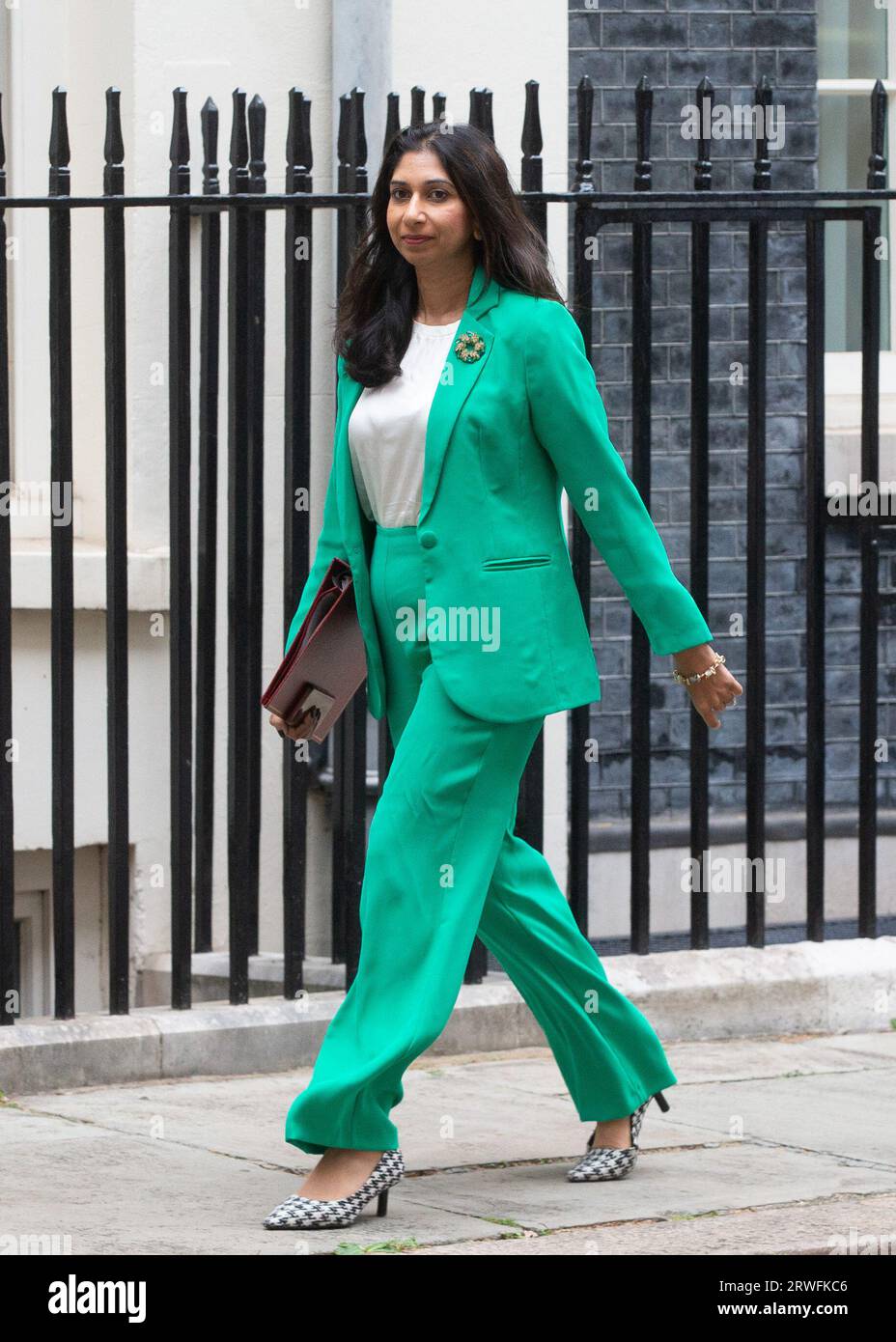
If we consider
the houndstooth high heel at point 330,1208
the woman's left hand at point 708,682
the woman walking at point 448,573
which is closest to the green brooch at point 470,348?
the woman walking at point 448,573

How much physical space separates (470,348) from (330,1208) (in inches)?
65.9

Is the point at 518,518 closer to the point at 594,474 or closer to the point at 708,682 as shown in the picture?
the point at 594,474

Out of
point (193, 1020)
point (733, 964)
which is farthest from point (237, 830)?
point (733, 964)

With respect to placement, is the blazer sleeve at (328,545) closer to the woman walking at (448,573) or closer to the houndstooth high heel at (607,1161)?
the woman walking at (448,573)

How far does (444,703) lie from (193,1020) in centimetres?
183

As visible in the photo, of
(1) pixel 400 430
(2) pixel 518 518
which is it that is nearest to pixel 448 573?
(2) pixel 518 518

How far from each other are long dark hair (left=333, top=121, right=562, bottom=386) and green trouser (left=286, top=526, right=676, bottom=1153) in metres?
0.38

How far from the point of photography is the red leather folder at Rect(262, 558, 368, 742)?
4.71m

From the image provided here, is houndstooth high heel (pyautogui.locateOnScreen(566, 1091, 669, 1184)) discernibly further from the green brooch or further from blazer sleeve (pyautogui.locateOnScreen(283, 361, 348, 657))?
the green brooch

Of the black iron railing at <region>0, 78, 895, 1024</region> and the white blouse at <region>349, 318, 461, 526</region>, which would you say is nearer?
the white blouse at <region>349, 318, 461, 526</region>

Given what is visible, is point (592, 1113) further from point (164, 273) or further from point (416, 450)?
point (164, 273)

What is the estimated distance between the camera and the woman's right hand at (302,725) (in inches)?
187

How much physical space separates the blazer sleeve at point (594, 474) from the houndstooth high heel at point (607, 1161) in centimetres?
106

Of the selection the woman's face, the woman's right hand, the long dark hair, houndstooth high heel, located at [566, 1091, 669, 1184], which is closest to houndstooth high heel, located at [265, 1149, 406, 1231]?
houndstooth high heel, located at [566, 1091, 669, 1184]
